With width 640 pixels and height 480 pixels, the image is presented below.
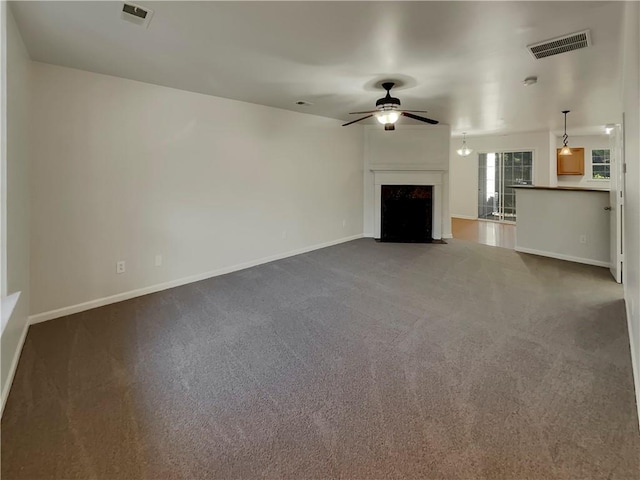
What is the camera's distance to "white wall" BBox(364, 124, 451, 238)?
691 cm

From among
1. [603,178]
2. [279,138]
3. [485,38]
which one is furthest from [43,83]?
[603,178]

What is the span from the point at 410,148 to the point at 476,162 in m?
3.79

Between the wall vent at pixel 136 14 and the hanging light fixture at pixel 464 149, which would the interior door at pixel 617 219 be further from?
the wall vent at pixel 136 14

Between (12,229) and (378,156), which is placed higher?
(378,156)

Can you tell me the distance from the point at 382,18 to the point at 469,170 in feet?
27.6

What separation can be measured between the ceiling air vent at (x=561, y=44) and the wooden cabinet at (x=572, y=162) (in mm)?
7424

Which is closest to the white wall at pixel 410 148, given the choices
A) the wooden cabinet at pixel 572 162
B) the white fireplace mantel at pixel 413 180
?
the white fireplace mantel at pixel 413 180

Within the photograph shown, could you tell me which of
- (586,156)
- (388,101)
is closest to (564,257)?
(388,101)

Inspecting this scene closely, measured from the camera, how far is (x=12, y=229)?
231 cm

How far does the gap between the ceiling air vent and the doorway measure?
6.84 meters

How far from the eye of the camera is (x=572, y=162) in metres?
8.98

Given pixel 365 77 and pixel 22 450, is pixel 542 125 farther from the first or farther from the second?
pixel 22 450

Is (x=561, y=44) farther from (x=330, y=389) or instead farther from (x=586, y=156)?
(x=586, y=156)

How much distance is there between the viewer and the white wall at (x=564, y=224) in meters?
4.88
